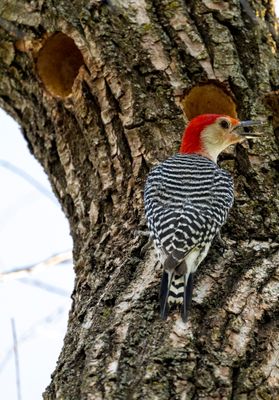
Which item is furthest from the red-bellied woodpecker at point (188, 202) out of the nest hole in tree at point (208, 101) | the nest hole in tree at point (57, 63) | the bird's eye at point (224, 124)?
the nest hole in tree at point (57, 63)

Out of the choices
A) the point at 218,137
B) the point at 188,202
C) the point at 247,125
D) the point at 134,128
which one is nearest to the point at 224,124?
the point at 218,137

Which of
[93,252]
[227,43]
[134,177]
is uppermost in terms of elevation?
[227,43]

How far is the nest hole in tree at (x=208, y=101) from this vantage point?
505 cm

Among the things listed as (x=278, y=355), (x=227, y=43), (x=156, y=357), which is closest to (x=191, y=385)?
(x=156, y=357)

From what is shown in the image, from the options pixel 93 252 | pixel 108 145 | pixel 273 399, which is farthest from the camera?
pixel 108 145

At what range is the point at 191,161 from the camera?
5.04 m

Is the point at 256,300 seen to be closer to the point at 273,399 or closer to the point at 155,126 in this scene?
the point at 273,399

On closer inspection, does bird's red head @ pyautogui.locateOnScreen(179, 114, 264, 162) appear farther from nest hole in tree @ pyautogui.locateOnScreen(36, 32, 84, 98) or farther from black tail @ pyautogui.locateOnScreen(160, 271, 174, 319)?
black tail @ pyautogui.locateOnScreen(160, 271, 174, 319)

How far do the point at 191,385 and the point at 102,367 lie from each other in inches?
15.4

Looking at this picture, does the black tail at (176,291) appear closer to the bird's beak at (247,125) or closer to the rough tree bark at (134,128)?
the rough tree bark at (134,128)

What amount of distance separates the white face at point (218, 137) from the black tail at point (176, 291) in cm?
123

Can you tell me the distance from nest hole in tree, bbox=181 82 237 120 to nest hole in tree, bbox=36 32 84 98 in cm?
82

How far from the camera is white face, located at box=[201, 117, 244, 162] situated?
4.96 m

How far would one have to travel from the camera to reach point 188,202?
4488 millimetres
